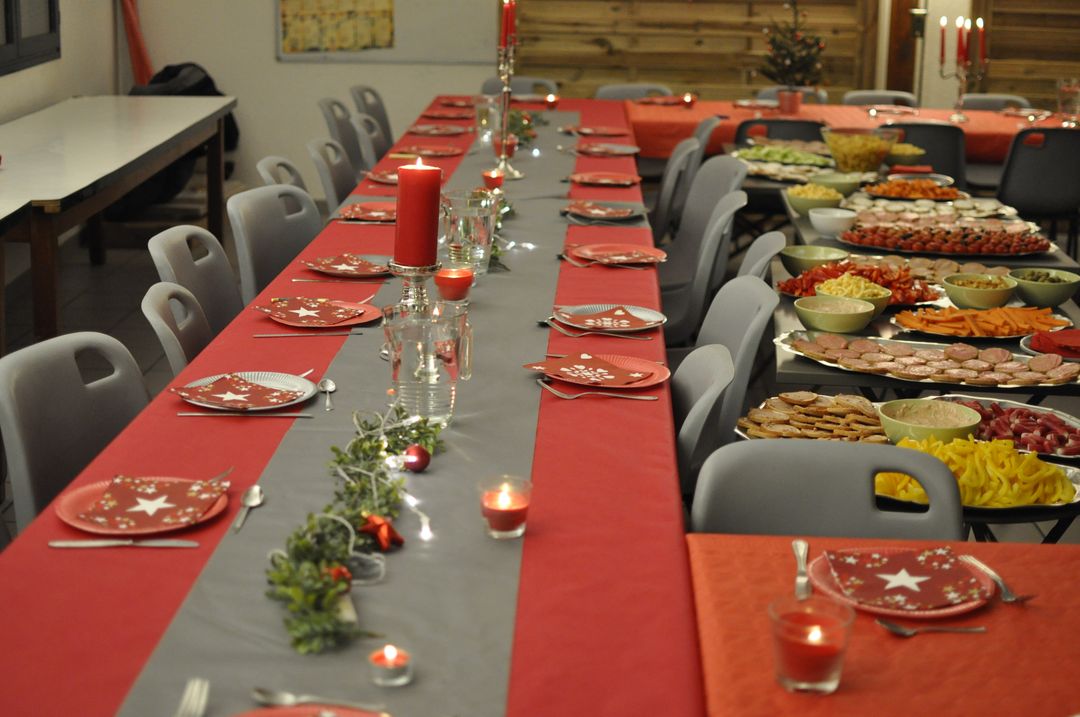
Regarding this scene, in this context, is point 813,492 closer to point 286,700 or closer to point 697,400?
point 697,400

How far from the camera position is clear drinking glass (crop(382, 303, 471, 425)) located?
80.9 inches

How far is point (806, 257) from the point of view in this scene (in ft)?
12.8

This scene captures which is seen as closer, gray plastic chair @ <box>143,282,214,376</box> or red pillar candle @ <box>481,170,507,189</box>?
gray plastic chair @ <box>143,282,214,376</box>

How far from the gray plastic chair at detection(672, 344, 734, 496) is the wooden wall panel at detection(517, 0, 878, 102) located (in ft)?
20.9

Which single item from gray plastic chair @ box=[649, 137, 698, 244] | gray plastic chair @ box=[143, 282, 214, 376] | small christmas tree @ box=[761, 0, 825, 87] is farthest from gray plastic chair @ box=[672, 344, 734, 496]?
small christmas tree @ box=[761, 0, 825, 87]

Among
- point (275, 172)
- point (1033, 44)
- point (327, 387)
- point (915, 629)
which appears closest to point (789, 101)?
point (1033, 44)

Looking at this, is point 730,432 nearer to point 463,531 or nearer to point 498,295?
point 498,295

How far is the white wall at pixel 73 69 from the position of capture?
20.2 ft

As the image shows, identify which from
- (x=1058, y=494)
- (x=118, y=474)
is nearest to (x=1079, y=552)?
(x=1058, y=494)

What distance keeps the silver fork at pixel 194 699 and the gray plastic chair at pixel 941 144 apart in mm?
5069

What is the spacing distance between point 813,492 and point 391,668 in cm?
89

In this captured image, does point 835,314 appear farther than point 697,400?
Yes

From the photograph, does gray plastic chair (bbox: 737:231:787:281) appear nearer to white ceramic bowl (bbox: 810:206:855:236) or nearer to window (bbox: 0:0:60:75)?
white ceramic bowl (bbox: 810:206:855:236)

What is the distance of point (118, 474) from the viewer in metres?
1.87
